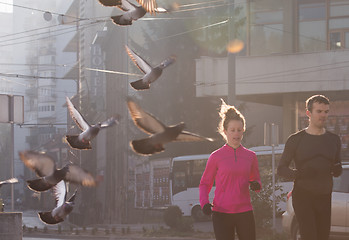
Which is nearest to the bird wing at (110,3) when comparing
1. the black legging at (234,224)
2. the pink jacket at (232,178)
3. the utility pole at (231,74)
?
the pink jacket at (232,178)

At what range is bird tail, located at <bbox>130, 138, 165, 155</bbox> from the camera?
109 inches

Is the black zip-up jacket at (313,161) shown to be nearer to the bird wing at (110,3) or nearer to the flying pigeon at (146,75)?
the flying pigeon at (146,75)

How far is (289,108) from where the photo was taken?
38406 millimetres

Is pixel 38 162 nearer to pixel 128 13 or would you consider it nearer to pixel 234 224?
pixel 128 13

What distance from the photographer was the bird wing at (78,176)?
9.40 feet

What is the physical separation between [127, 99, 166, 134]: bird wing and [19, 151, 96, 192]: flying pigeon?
0.26 m

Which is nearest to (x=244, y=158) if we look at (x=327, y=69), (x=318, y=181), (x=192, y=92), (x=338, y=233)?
(x=318, y=181)

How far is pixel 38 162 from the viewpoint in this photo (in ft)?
9.60

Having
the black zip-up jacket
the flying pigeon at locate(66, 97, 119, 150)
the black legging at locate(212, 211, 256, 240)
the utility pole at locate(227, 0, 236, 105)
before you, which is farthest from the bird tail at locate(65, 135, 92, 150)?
the utility pole at locate(227, 0, 236, 105)

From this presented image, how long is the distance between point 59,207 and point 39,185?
123 mm

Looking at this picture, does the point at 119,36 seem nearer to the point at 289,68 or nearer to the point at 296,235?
the point at 289,68

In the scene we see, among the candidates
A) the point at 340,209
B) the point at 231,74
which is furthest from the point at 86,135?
the point at 231,74

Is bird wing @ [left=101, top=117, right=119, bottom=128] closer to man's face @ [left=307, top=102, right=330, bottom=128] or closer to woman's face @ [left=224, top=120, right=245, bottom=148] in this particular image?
woman's face @ [left=224, top=120, right=245, bottom=148]

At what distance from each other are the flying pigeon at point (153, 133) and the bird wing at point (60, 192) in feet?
1.37
